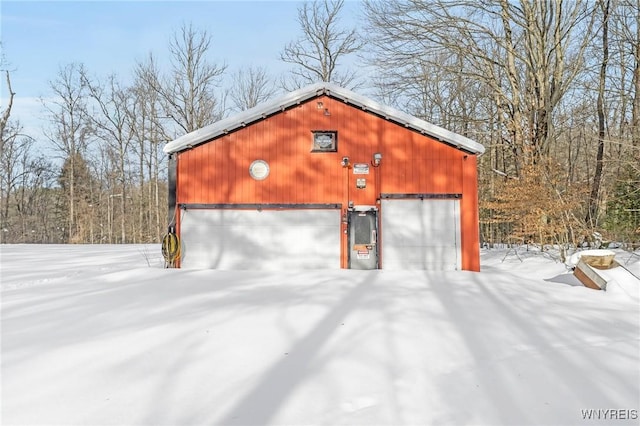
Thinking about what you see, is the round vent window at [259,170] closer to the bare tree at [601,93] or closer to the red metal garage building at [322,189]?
the red metal garage building at [322,189]

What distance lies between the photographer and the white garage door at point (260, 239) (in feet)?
36.2

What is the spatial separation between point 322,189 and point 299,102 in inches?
96.5

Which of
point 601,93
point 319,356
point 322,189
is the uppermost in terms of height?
point 601,93

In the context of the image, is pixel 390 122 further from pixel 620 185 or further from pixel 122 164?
pixel 122 164

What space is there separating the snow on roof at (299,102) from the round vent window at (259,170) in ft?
3.65

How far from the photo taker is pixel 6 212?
2922 cm

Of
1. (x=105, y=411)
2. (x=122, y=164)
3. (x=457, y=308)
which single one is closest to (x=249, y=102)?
(x=122, y=164)

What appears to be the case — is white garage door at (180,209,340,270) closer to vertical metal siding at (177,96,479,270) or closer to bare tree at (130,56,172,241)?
vertical metal siding at (177,96,479,270)

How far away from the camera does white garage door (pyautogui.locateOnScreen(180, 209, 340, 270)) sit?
11023 millimetres

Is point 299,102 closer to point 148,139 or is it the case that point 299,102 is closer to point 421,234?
point 421,234

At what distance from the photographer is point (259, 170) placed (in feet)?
36.5

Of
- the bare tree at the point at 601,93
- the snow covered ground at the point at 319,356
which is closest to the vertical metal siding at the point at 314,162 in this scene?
the snow covered ground at the point at 319,356

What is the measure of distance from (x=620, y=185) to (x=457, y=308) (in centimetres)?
1254

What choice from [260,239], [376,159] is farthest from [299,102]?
[260,239]
